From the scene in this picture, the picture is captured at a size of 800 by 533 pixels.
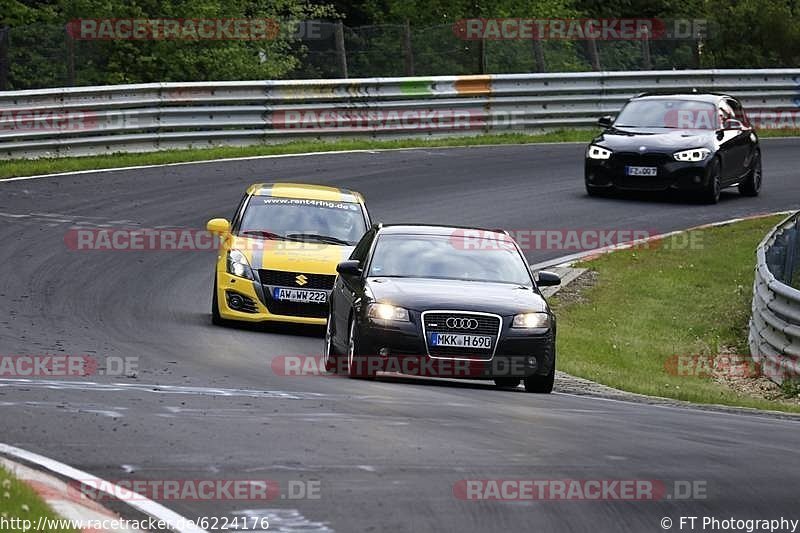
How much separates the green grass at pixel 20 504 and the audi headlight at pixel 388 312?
541 centimetres

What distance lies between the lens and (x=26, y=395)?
1091 centimetres

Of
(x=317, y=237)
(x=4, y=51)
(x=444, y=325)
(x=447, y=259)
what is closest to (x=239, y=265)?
(x=317, y=237)

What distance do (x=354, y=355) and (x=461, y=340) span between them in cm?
90

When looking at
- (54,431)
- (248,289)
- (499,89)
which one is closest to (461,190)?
(499,89)

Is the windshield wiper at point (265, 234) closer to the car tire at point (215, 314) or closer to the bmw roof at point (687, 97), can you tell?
the car tire at point (215, 314)

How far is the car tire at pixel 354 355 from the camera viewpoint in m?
13.0

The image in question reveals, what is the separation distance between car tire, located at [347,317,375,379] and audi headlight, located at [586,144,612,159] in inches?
510

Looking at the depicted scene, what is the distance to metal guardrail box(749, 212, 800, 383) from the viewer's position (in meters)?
15.7

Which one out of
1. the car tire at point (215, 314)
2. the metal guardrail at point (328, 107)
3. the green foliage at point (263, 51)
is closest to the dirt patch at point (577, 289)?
the car tire at point (215, 314)

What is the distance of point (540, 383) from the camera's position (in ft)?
43.4

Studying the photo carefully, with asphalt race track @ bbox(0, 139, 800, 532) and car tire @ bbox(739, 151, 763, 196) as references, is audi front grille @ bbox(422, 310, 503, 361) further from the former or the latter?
car tire @ bbox(739, 151, 763, 196)
